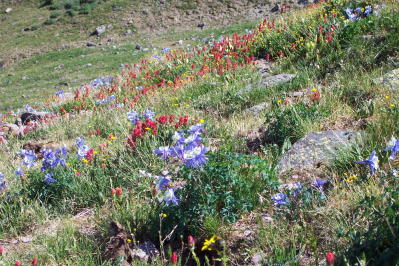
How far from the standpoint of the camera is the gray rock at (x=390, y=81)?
4480 mm

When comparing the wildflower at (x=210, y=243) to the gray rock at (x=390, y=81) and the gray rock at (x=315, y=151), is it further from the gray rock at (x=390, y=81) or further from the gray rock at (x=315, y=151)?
the gray rock at (x=390, y=81)

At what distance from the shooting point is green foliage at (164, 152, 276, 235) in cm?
303

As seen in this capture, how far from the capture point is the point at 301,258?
8.88 feet

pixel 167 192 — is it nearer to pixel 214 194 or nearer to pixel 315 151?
pixel 214 194

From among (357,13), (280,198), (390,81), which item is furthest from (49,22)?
(280,198)

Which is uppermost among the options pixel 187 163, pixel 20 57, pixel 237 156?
pixel 187 163

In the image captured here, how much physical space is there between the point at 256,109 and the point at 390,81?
162 cm

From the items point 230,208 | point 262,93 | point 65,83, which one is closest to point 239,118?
point 262,93

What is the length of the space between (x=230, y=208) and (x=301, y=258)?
62 centimetres

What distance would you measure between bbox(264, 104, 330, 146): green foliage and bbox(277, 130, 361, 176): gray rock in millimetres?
284

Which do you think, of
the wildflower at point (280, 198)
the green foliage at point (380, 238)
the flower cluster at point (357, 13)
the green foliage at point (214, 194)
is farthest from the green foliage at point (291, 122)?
the flower cluster at point (357, 13)

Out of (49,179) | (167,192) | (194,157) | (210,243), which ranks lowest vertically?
(49,179)

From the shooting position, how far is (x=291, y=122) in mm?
4441

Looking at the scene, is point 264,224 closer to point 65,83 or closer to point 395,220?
point 395,220
